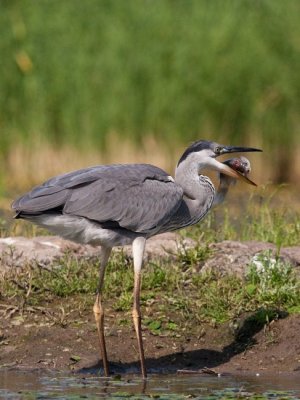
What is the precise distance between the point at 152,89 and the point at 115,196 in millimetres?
8176

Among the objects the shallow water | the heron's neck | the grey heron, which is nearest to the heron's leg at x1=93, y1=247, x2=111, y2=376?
the grey heron

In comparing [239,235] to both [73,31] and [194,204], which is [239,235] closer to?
[194,204]

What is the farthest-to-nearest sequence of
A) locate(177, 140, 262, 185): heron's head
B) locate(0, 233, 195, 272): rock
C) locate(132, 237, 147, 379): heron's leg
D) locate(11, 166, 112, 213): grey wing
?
locate(0, 233, 195, 272): rock < locate(177, 140, 262, 185): heron's head < locate(132, 237, 147, 379): heron's leg < locate(11, 166, 112, 213): grey wing

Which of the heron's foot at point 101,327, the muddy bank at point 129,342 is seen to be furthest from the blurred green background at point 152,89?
the heron's foot at point 101,327

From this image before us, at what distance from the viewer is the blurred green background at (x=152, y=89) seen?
15156 millimetres

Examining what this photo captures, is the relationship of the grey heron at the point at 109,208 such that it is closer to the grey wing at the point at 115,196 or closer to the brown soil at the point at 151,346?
the grey wing at the point at 115,196

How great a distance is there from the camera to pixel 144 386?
669 centimetres

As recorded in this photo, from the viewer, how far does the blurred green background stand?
15156 mm

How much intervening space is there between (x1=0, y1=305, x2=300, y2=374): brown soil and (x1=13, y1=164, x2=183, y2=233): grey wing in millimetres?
785

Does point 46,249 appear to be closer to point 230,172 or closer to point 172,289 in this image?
point 172,289

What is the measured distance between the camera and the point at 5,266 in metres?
8.11

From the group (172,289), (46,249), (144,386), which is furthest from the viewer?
(46,249)

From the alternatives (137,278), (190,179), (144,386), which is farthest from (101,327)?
(190,179)

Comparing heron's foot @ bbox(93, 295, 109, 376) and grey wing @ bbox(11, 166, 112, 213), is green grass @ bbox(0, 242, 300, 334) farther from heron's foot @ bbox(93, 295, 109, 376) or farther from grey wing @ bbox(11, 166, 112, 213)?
grey wing @ bbox(11, 166, 112, 213)
